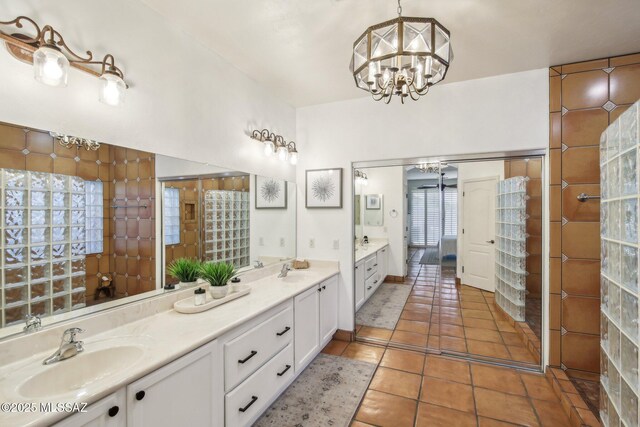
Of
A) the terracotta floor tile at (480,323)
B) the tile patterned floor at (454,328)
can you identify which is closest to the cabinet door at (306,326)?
the tile patterned floor at (454,328)

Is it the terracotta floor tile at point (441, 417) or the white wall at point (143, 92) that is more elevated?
the white wall at point (143, 92)

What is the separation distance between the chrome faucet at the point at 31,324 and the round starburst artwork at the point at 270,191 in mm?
1848

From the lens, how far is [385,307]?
387 cm

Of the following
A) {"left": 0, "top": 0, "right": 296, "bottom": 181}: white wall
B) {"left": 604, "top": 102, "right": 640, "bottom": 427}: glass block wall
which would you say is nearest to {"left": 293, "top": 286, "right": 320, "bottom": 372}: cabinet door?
{"left": 0, "top": 0, "right": 296, "bottom": 181}: white wall

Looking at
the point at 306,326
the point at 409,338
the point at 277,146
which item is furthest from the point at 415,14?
the point at 409,338

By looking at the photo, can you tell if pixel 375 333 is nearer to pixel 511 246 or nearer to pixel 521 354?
pixel 521 354

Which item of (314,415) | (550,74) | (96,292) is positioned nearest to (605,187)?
(550,74)

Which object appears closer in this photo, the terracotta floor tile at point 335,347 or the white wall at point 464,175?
the terracotta floor tile at point 335,347

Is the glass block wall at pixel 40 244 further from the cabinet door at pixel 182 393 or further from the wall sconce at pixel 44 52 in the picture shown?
the cabinet door at pixel 182 393

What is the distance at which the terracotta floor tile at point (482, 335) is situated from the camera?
295 centimetres

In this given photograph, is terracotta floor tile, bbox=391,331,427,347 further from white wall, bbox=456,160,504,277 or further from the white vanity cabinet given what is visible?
white wall, bbox=456,160,504,277

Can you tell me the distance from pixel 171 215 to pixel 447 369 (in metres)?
2.67

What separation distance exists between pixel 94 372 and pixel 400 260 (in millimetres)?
4048

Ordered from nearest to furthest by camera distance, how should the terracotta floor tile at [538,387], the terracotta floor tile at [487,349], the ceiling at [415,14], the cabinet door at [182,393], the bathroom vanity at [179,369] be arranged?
1. the bathroom vanity at [179,369]
2. the cabinet door at [182,393]
3. the ceiling at [415,14]
4. the terracotta floor tile at [538,387]
5. the terracotta floor tile at [487,349]
